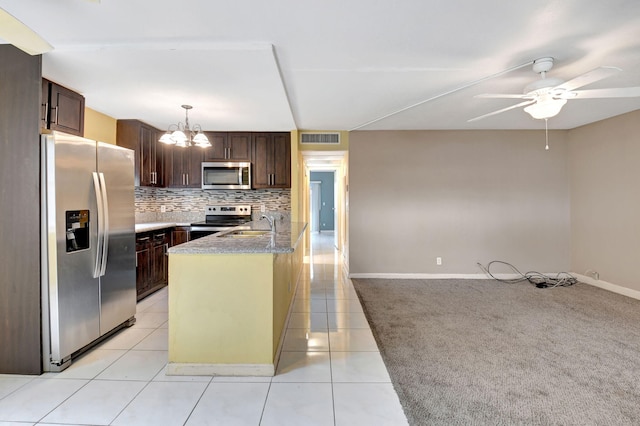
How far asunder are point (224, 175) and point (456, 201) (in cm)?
364

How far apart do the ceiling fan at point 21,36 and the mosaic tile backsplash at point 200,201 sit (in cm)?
302

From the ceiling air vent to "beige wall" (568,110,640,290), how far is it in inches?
143

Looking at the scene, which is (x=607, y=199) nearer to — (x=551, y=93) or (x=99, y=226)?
(x=551, y=93)

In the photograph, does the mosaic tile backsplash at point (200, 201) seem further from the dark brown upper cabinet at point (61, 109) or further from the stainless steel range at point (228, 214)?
the dark brown upper cabinet at point (61, 109)

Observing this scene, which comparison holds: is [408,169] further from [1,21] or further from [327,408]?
[1,21]

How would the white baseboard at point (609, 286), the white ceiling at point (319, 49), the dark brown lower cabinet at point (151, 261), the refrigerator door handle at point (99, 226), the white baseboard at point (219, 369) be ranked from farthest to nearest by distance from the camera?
the white baseboard at point (609, 286)
the dark brown lower cabinet at point (151, 261)
the refrigerator door handle at point (99, 226)
the white baseboard at point (219, 369)
the white ceiling at point (319, 49)

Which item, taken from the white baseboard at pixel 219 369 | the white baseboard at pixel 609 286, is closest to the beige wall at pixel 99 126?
the white baseboard at pixel 219 369

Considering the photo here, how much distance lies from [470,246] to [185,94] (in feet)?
14.7

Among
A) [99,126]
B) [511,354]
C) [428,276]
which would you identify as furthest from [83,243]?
[428,276]

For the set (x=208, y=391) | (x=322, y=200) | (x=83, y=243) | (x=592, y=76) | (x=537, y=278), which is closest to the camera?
(x=208, y=391)

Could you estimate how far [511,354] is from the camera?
2461mm

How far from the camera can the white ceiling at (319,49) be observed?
73.8 inches

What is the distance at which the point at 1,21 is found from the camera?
1781 mm

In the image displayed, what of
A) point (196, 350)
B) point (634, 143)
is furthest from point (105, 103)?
point (634, 143)
